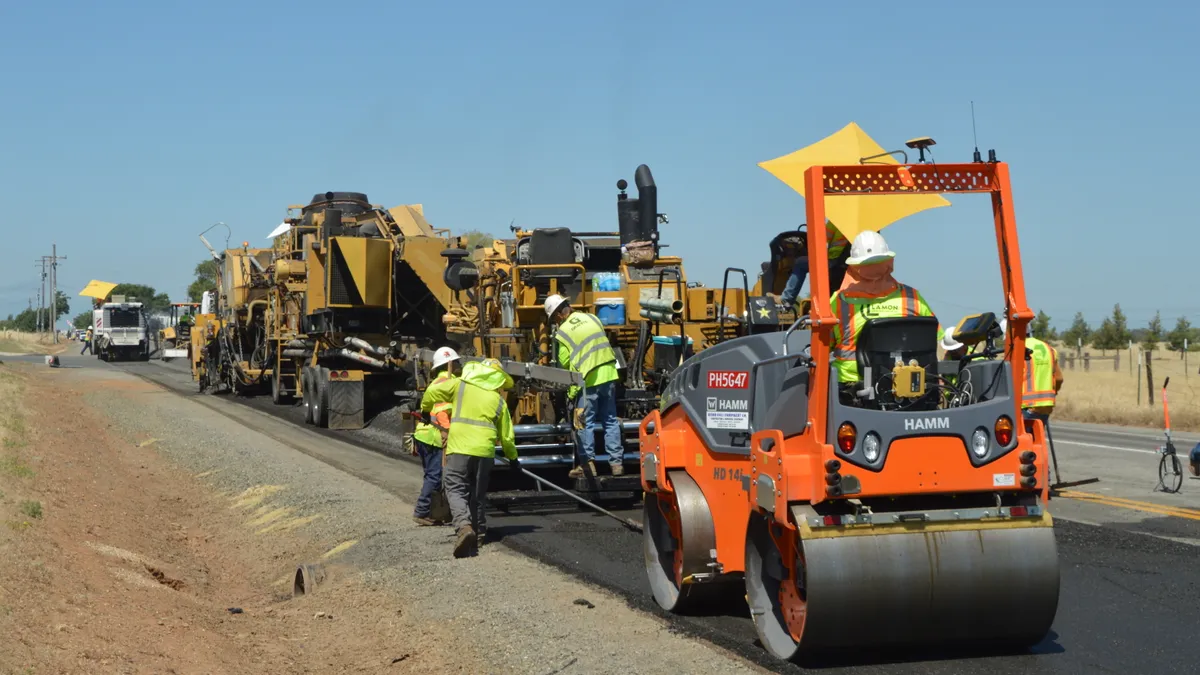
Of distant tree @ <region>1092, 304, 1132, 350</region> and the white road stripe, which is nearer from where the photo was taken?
the white road stripe

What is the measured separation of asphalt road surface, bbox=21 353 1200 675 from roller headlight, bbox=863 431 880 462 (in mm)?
1079

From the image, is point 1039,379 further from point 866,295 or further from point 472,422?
point 866,295

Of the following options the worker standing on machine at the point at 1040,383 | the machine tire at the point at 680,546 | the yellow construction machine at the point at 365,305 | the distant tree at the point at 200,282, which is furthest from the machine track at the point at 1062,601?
the distant tree at the point at 200,282

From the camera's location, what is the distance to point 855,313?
6.49 meters

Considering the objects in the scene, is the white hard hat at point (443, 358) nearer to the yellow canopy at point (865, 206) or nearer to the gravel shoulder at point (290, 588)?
the gravel shoulder at point (290, 588)

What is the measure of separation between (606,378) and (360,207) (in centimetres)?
1367

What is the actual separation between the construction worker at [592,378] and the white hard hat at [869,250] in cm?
568

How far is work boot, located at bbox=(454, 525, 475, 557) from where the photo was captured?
9.90 meters

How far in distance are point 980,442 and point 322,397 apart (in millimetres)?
17632

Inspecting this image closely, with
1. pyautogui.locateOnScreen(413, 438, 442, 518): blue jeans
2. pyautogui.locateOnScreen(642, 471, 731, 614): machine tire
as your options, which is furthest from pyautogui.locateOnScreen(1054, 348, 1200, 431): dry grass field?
pyautogui.locateOnScreen(642, 471, 731, 614): machine tire

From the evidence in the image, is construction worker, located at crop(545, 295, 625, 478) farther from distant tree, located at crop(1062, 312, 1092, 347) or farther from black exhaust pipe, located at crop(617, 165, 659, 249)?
distant tree, located at crop(1062, 312, 1092, 347)

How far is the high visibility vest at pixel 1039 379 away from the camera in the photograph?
1085 centimetres

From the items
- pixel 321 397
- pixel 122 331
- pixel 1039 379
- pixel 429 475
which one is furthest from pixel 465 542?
pixel 122 331

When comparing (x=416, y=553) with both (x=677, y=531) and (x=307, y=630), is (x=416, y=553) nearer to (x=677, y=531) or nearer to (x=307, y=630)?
(x=307, y=630)
